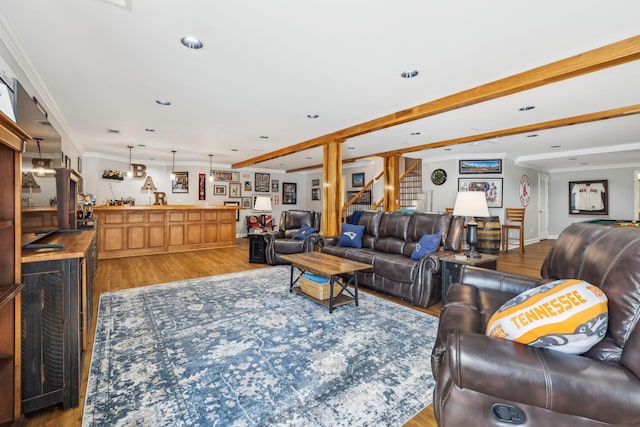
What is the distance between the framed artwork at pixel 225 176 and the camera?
9.30 m

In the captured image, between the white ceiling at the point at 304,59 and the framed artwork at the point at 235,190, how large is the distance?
4773mm

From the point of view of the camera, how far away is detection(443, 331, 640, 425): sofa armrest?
0.96 metres

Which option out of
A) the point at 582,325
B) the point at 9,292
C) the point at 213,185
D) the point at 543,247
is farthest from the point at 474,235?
the point at 213,185

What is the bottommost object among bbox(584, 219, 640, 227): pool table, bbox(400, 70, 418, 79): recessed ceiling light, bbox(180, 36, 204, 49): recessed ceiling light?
bbox(584, 219, 640, 227): pool table

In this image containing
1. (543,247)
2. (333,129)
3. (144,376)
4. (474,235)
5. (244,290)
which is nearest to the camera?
(144,376)

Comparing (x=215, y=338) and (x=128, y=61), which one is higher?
(x=128, y=61)

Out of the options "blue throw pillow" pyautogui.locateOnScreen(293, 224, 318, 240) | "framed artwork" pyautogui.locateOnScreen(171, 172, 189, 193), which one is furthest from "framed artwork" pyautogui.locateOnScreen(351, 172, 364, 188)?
"framed artwork" pyautogui.locateOnScreen(171, 172, 189, 193)

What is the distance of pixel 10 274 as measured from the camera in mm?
1395

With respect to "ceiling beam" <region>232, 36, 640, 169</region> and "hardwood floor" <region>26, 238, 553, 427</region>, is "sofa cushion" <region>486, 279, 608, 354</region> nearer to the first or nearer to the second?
"hardwood floor" <region>26, 238, 553, 427</region>

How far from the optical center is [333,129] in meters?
4.96

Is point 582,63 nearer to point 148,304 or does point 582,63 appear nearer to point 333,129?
point 333,129

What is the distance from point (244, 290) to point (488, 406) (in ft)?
10.4

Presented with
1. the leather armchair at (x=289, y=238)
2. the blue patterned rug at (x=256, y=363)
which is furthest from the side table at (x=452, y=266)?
the leather armchair at (x=289, y=238)

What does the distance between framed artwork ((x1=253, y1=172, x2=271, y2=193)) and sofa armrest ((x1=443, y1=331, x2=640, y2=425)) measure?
957 cm
